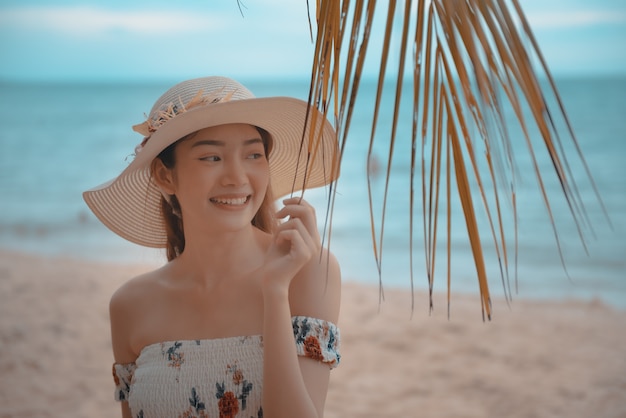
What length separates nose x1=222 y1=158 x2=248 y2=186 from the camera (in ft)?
4.91

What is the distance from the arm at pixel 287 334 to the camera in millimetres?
1359

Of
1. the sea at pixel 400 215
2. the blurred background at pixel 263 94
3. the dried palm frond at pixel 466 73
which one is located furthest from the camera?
the blurred background at pixel 263 94

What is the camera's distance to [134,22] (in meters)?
29.0

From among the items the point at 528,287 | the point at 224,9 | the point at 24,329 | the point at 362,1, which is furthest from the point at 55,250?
the point at 224,9

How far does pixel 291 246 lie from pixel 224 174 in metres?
0.21

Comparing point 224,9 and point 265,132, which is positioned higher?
point 224,9

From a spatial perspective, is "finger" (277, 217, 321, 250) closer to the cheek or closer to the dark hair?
the cheek

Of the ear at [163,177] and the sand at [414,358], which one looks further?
the sand at [414,358]

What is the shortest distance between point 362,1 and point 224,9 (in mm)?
27233

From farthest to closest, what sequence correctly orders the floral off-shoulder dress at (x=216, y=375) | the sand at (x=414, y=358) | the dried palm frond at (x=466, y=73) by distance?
the sand at (x=414, y=358) < the floral off-shoulder dress at (x=216, y=375) < the dried palm frond at (x=466, y=73)

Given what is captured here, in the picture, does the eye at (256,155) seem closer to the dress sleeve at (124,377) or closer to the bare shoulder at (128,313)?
the bare shoulder at (128,313)

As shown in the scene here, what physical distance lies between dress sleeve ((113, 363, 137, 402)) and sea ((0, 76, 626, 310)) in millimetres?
342

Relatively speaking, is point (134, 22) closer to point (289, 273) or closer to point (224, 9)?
point (224, 9)

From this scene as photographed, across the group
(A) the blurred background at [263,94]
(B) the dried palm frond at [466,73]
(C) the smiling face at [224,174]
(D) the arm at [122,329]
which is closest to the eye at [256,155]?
(C) the smiling face at [224,174]
